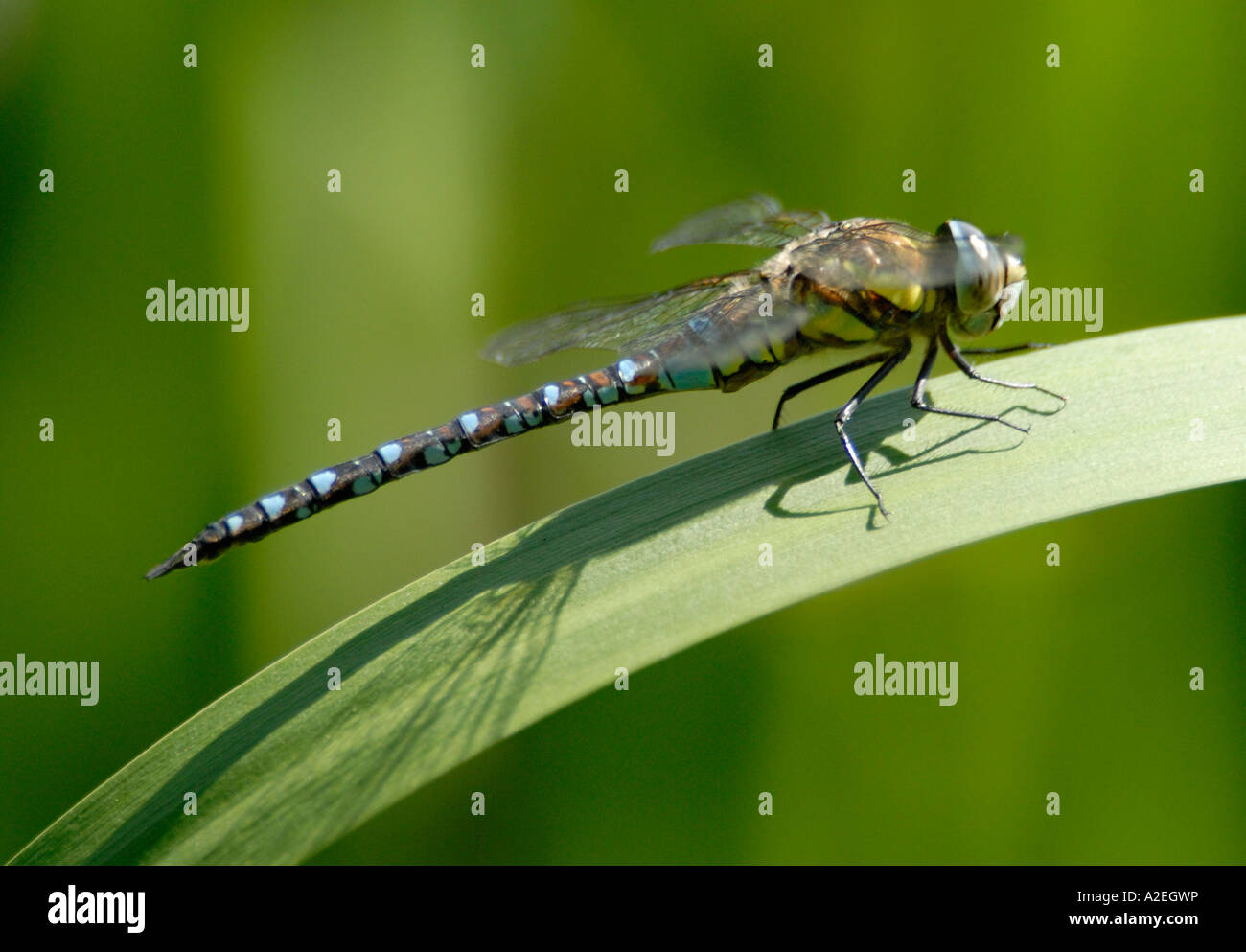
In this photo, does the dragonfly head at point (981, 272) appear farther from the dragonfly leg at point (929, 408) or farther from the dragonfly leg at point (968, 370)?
the dragonfly leg at point (929, 408)

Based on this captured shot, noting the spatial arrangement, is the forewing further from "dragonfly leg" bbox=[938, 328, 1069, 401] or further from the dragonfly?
"dragonfly leg" bbox=[938, 328, 1069, 401]

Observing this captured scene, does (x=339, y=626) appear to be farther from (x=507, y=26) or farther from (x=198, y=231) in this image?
(x=507, y=26)

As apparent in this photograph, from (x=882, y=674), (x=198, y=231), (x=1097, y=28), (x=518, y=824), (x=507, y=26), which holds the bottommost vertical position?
(x=518, y=824)

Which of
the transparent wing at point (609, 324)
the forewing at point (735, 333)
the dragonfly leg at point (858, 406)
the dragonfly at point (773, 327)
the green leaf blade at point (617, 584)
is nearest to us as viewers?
the green leaf blade at point (617, 584)

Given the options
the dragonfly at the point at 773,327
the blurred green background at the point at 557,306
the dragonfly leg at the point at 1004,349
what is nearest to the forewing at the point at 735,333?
the dragonfly at the point at 773,327

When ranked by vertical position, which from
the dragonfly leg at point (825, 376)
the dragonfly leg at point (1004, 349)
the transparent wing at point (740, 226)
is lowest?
the dragonfly leg at point (825, 376)

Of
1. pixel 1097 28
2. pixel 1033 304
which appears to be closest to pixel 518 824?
pixel 1033 304

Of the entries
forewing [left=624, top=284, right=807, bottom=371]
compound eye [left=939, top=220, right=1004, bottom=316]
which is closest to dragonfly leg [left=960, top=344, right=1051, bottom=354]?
compound eye [left=939, top=220, right=1004, bottom=316]
